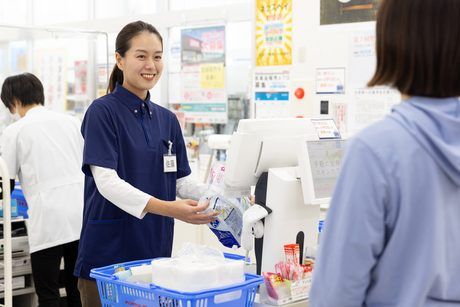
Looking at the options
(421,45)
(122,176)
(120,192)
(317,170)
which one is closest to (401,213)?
(421,45)

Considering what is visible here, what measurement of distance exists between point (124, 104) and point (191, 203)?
1.40 ft

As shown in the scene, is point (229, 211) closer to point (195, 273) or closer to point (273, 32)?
point (195, 273)

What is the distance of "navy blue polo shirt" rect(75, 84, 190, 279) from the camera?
85.6 inches

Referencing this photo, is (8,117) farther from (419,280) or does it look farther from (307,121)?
(419,280)

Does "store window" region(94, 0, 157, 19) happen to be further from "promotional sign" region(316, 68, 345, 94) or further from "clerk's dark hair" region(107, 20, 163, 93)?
"clerk's dark hair" region(107, 20, 163, 93)

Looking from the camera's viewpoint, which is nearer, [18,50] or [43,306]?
[43,306]

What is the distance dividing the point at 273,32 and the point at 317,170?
6.64 ft

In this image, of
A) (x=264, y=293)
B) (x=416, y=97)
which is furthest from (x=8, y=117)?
(x=416, y=97)

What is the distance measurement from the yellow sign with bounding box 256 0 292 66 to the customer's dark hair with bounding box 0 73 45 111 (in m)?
1.24

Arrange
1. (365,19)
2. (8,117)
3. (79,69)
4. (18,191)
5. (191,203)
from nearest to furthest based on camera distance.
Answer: (191,203), (365,19), (18,191), (8,117), (79,69)

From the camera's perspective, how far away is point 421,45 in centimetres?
109

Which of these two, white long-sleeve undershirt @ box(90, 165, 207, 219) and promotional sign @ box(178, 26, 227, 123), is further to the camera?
promotional sign @ box(178, 26, 227, 123)

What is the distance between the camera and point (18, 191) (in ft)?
14.2

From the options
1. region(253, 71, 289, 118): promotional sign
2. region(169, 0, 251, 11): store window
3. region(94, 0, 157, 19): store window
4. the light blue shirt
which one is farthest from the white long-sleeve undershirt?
region(94, 0, 157, 19): store window
